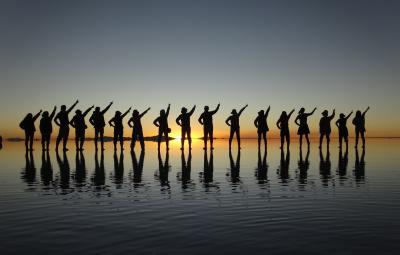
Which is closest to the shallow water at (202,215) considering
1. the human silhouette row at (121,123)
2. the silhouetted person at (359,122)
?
the human silhouette row at (121,123)

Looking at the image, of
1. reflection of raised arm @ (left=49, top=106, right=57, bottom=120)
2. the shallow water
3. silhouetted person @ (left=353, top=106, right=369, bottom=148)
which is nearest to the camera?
the shallow water

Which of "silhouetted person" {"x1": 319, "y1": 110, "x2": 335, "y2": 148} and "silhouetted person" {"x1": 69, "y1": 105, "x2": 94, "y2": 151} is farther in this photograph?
"silhouetted person" {"x1": 319, "y1": 110, "x2": 335, "y2": 148}

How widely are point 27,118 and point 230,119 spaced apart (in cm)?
1274

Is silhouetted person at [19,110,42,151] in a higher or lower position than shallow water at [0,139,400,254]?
higher

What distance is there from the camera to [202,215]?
22.1ft

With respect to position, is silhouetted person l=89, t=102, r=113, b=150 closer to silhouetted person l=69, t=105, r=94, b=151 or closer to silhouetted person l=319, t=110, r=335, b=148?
silhouetted person l=69, t=105, r=94, b=151

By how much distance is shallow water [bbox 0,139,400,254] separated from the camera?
5008 millimetres

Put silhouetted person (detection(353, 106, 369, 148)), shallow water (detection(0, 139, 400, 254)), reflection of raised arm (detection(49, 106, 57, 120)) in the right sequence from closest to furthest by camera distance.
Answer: shallow water (detection(0, 139, 400, 254)), reflection of raised arm (detection(49, 106, 57, 120)), silhouetted person (detection(353, 106, 369, 148))

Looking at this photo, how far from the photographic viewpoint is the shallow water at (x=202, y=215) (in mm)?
5008

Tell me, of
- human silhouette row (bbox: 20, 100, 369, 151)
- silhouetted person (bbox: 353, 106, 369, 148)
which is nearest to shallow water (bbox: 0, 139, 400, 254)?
human silhouette row (bbox: 20, 100, 369, 151)

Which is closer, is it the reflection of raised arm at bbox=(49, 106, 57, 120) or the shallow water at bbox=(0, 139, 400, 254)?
the shallow water at bbox=(0, 139, 400, 254)

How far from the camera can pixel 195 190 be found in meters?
9.62

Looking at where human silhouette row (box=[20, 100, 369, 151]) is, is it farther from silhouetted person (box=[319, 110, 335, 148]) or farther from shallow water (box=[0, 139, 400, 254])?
shallow water (box=[0, 139, 400, 254])

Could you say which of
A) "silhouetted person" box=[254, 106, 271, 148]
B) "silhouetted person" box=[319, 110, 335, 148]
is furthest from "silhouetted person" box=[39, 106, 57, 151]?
"silhouetted person" box=[319, 110, 335, 148]
